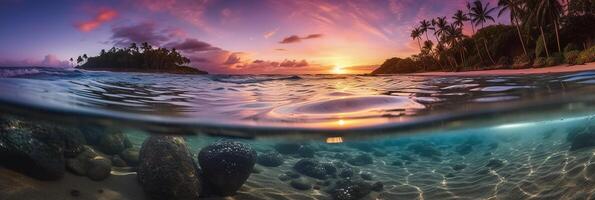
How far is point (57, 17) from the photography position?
25.7 feet

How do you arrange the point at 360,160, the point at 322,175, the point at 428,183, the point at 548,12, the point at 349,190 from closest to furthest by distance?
the point at 349,190
the point at 322,175
the point at 428,183
the point at 360,160
the point at 548,12

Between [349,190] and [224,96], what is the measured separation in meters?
4.59

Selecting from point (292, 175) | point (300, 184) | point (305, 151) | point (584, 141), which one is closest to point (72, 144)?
point (300, 184)

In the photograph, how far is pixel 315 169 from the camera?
1313 centimetres

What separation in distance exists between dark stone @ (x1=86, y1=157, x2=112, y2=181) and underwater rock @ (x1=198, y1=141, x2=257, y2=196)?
2266 millimetres

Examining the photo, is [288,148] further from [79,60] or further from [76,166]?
[79,60]

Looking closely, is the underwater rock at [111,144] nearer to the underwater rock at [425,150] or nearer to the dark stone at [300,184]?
the dark stone at [300,184]

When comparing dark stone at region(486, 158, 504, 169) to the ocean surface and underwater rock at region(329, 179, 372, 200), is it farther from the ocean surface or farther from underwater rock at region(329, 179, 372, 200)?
underwater rock at region(329, 179, 372, 200)

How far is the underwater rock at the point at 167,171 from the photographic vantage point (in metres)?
9.04

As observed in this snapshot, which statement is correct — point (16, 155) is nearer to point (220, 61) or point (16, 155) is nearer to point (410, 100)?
point (220, 61)

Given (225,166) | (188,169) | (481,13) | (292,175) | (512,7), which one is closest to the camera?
(188,169)

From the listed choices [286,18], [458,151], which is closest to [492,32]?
[458,151]

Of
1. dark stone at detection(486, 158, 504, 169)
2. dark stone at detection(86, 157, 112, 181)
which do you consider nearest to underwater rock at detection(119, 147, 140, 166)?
dark stone at detection(86, 157, 112, 181)

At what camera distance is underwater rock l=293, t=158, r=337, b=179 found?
1301cm
